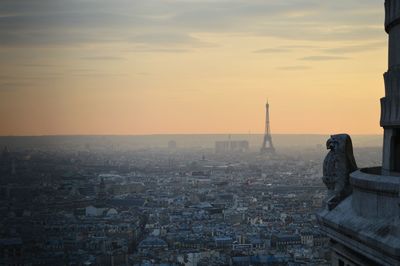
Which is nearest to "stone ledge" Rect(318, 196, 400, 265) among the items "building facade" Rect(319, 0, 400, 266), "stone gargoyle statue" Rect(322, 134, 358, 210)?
"building facade" Rect(319, 0, 400, 266)

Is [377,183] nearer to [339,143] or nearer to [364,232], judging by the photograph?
[364,232]

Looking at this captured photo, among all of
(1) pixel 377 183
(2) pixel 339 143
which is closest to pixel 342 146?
(2) pixel 339 143

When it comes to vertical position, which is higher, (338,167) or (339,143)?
(339,143)

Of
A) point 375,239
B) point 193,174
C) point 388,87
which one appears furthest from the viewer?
point 193,174

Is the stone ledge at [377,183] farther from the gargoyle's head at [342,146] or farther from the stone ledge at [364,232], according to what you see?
the gargoyle's head at [342,146]

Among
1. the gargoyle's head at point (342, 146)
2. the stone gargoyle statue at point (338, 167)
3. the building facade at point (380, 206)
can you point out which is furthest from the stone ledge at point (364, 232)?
the gargoyle's head at point (342, 146)

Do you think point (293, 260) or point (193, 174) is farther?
point (193, 174)

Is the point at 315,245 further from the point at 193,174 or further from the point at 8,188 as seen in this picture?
the point at 193,174

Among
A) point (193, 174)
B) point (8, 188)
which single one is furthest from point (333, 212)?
point (193, 174)
